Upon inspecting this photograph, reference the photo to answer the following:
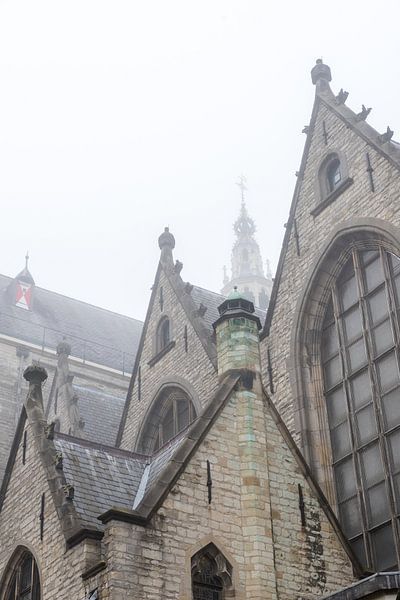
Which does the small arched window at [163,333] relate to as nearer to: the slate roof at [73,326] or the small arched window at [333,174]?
the small arched window at [333,174]

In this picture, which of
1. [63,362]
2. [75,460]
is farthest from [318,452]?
[63,362]

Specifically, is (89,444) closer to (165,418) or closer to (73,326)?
(165,418)

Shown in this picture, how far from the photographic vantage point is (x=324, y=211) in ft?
58.1

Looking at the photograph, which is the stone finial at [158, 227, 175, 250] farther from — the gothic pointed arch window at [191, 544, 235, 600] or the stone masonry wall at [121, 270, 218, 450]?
the gothic pointed arch window at [191, 544, 235, 600]

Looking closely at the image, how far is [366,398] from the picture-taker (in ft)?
50.8

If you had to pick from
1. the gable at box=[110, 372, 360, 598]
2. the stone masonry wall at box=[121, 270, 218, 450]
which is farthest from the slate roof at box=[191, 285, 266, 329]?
the gable at box=[110, 372, 360, 598]

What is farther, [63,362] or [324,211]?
[63,362]

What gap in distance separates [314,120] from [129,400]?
7.70 metres

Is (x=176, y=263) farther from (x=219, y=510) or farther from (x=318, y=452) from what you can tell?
(x=219, y=510)

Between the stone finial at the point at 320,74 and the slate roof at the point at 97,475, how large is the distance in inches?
348

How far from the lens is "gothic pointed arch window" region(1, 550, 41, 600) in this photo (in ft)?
45.0

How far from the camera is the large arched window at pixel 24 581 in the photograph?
540 inches

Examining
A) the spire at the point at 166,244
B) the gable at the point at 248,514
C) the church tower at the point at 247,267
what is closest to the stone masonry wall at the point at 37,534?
the gable at the point at 248,514

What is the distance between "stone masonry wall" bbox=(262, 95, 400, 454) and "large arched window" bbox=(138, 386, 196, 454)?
3.07 m
